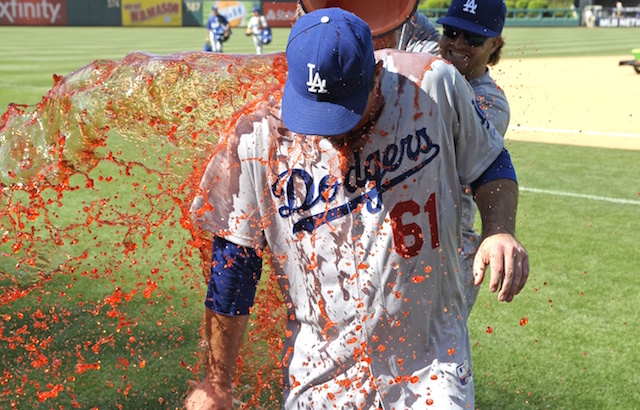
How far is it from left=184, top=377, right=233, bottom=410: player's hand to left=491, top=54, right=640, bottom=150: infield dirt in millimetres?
6706

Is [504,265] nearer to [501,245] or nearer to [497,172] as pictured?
[501,245]

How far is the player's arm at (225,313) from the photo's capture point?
2.43 metres

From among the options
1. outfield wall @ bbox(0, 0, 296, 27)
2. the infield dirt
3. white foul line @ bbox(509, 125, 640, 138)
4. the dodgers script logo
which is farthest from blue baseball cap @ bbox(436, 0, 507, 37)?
outfield wall @ bbox(0, 0, 296, 27)

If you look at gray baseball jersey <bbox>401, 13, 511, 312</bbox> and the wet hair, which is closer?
gray baseball jersey <bbox>401, 13, 511, 312</bbox>

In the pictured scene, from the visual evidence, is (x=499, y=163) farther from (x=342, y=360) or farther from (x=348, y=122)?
(x=342, y=360)

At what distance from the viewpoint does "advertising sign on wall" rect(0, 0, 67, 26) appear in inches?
1735

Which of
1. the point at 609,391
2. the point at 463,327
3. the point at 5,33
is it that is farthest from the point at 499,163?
the point at 5,33

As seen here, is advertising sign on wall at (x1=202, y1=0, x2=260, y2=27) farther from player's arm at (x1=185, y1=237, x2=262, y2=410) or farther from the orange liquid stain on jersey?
player's arm at (x1=185, y1=237, x2=262, y2=410)

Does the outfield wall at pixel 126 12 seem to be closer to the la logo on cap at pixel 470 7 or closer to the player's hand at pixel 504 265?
the la logo on cap at pixel 470 7

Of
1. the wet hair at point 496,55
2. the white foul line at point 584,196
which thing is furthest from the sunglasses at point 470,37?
the white foul line at point 584,196

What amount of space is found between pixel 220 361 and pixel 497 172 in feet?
3.27

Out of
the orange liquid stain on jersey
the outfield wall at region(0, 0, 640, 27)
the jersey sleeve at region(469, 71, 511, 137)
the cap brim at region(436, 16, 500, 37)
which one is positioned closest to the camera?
the orange liquid stain on jersey

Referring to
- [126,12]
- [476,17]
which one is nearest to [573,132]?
[476,17]

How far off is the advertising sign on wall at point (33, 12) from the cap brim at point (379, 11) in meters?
45.5
